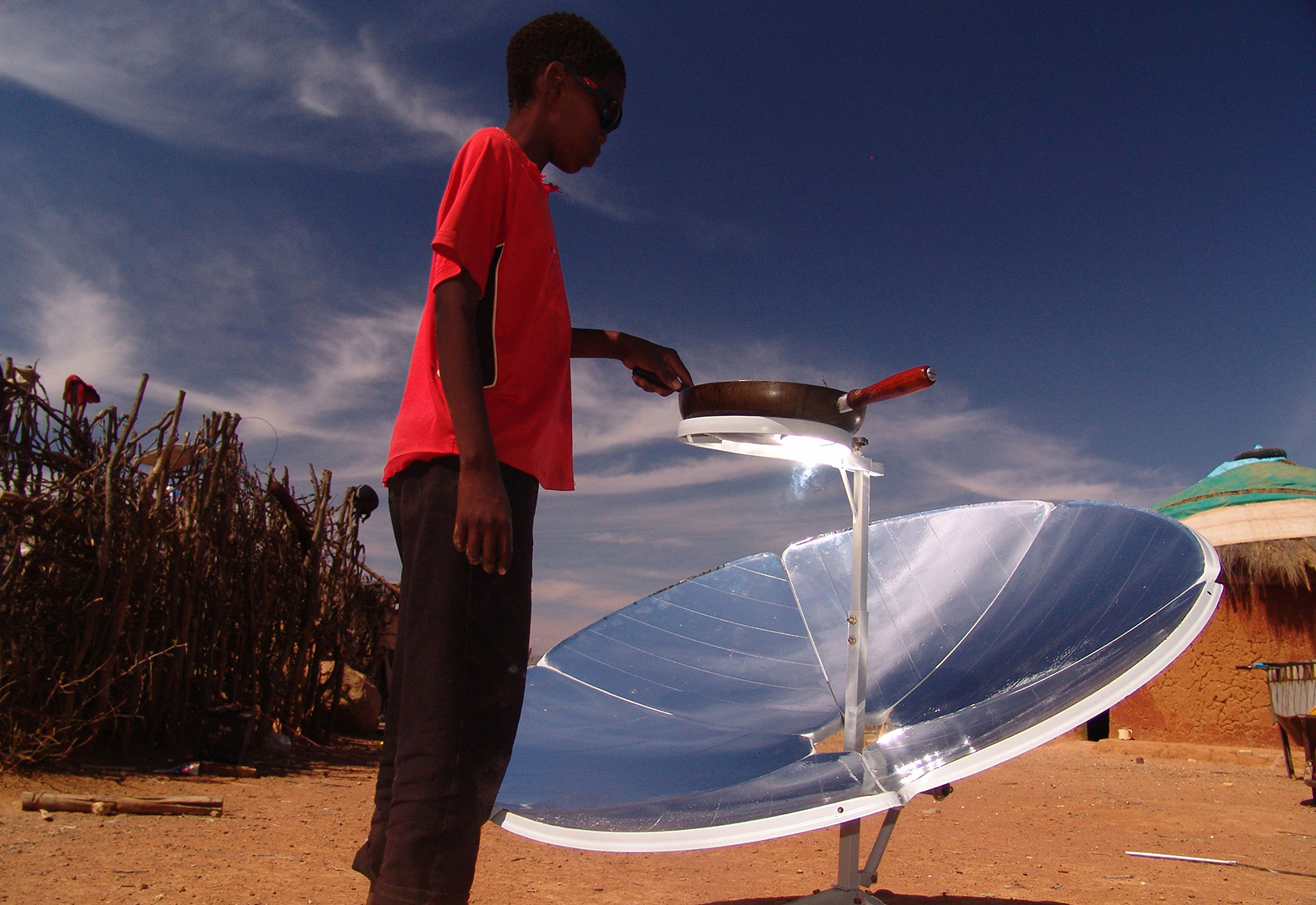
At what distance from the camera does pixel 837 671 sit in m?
3.08

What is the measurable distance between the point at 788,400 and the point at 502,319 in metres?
0.92

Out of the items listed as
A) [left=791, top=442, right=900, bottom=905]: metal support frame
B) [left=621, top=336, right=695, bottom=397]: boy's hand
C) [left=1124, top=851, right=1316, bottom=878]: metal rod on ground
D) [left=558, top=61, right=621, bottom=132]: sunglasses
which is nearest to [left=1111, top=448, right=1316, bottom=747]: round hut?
[left=1124, top=851, right=1316, bottom=878]: metal rod on ground

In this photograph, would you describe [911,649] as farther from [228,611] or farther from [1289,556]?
[1289,556]

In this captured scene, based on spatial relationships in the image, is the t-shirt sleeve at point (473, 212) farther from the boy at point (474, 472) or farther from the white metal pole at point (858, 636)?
the white metal pole at point (858, 636)

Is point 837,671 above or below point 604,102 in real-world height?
below

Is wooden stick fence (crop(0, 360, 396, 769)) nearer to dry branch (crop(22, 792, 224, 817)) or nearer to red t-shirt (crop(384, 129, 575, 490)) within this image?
dry branch (crop(22, 792, 224, 817))

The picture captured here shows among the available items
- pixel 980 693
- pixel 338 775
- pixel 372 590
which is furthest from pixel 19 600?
pixel 980 693

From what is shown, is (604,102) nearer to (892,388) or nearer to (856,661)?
(892,388)

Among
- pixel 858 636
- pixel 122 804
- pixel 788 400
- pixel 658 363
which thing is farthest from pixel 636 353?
pixel 122 804

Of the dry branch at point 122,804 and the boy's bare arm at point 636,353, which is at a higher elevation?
the boy's bare arm at point 636,353

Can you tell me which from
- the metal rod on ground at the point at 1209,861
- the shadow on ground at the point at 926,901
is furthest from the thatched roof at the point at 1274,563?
the shadow on ground at the point at 926,901

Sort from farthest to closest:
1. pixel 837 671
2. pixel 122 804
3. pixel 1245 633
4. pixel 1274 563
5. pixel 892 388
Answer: pixel 1245 633 < pixel 1274 563 < pixel 122 804 < pixel 837 671 < pixel 892 388

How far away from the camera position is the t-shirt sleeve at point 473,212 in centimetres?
147

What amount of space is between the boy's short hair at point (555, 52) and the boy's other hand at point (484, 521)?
0.88m
